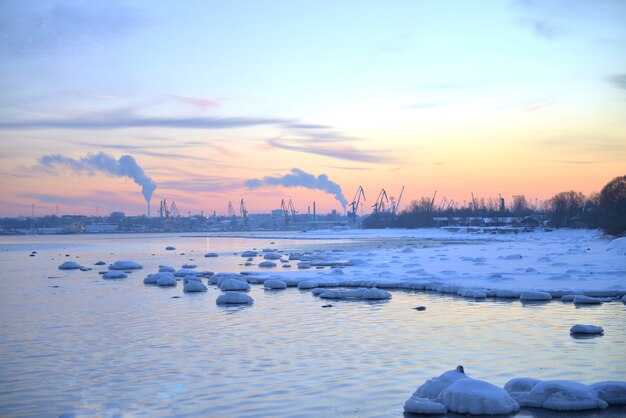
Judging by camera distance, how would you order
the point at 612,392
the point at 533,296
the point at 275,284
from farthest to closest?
the point at 275,284 → the point at 533,296 → the point at 612,392

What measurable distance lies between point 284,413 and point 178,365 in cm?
430

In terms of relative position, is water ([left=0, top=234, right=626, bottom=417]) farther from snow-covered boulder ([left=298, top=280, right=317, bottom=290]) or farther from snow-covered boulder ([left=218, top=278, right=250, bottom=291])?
snow-covered boulder ([left=298, top=280, right=317, bottom=290])

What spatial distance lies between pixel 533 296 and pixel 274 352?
1183 centimetres

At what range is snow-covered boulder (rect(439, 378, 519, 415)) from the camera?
997 centimetres

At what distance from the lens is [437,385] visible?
423 inches

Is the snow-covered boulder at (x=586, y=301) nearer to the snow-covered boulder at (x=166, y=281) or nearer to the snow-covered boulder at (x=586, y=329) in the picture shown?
the snow-covered boulder at (x=586, y=329)

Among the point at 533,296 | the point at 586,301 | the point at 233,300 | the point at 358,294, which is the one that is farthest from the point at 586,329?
the point at 233,300

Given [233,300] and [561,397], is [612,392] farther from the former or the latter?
[233,300]

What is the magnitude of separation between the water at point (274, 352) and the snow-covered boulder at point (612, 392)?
0.49 meters

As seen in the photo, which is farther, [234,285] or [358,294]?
[234,285]

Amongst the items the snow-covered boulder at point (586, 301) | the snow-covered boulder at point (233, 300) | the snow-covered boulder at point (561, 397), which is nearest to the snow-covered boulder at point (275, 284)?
the snow-covered boulder at point (233, 300)

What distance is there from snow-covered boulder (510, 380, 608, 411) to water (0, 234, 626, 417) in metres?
0.34

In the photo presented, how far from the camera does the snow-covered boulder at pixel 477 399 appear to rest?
9.97 m

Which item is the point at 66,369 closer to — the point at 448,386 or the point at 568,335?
the point at 448,386
